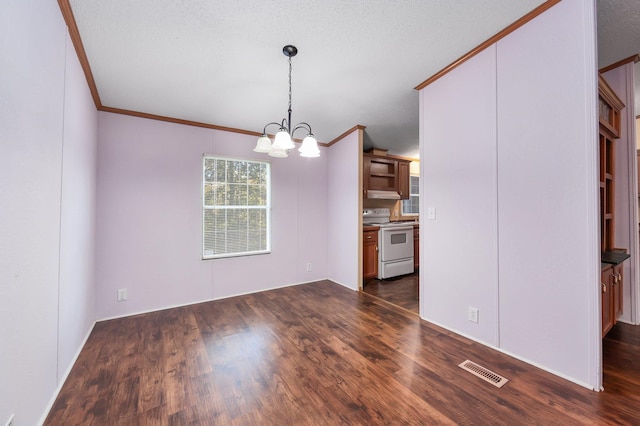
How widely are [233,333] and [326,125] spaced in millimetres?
2940

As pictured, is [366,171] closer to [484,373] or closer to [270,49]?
[270,49]

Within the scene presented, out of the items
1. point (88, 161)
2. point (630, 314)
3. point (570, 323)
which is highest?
point (88, 161)

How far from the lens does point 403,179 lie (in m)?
5.07

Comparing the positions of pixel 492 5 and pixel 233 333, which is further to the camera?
pixel 233 333

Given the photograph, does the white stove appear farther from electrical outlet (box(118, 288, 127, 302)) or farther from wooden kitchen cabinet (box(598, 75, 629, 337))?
electrical outlet (box(118, 288, 127, 302))

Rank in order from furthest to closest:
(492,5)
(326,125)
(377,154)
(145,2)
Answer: (377,154) → (326,125) → (492,5) → (145,2)

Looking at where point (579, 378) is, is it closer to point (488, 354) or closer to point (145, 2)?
point (488, 354)

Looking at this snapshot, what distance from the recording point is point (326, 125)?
3684 millimetres

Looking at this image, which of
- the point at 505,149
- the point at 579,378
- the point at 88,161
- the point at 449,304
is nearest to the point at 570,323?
the point at 579,378

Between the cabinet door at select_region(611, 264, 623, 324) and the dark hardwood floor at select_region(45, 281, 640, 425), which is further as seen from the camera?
the cabinet door at select_region(611, 264, 623, 324)

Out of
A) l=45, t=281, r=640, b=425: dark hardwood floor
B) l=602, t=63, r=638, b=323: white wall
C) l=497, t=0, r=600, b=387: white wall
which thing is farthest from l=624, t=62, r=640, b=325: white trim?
l=497, t=0, r=600, b=387: white wall

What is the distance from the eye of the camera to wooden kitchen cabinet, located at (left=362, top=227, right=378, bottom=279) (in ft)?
13.6

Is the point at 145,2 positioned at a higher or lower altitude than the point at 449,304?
higher

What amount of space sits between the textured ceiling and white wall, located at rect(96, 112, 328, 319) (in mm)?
389
